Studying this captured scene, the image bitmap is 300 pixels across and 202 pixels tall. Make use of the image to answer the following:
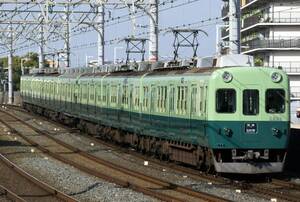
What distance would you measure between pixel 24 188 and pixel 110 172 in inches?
153

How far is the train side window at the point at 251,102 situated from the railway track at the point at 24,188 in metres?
5.29

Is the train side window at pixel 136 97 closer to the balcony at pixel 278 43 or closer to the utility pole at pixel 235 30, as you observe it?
the utility pole at pixel 235 30

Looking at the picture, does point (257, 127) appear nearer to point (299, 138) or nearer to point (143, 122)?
point (299, 138)

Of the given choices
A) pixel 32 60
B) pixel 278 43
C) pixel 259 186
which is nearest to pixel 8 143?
pixel 259 186

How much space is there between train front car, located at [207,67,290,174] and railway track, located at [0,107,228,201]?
1875mm

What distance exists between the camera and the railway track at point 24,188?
15056 mm

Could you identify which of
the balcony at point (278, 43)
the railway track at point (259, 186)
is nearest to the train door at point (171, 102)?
the railway track at point (259, 186)

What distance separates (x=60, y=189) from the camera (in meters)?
16.7

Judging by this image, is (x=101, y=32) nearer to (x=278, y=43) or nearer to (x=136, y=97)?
(x=136, y=97)

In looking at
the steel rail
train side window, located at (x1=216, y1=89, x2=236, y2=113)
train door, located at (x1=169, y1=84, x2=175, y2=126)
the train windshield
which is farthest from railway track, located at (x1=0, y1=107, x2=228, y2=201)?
the train windshield

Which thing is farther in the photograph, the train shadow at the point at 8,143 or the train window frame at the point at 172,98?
the train shadow at the point at 8,143

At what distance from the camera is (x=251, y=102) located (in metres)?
18.1

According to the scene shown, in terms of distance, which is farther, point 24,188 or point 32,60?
point 32,60

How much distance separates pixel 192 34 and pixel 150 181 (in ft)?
35.1
